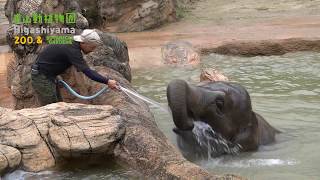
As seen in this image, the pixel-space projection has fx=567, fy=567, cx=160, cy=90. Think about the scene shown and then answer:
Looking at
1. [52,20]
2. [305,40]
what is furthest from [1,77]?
[305,40]

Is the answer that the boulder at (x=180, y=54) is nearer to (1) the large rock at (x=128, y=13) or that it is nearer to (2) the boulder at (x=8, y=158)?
(1) the large rock at (x=128, y=13)

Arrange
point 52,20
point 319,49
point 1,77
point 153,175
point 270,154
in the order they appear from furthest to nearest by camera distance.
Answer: point 319,49
point 1,77
point 52,20
point 270,154
point 153,175

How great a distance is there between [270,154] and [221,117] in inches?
31.0

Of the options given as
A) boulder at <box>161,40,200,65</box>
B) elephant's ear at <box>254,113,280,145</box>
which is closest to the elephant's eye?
elephant's ear at <box>254,113,280,145</box>

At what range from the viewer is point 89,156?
15.1ft

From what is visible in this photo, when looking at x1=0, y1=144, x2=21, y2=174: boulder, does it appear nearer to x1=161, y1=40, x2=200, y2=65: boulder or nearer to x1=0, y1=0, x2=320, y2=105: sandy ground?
x1=0, y1=0, x2=320, y2=105: sandy ground

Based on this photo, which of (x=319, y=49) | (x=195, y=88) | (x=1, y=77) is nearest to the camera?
(x=195, y=88)

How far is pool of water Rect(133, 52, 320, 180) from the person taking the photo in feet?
17.3

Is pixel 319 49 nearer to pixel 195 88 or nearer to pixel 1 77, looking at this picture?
pixel 1 77

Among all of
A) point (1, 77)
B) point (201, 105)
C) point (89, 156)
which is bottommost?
point (1, 77)

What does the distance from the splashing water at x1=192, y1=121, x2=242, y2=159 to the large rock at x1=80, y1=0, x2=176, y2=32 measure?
9891 millimetres

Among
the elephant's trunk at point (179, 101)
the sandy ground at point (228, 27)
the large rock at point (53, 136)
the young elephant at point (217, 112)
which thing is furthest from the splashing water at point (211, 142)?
the sandy ground at point (228, 27)

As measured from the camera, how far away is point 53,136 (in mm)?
4516

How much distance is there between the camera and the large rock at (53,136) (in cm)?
442
